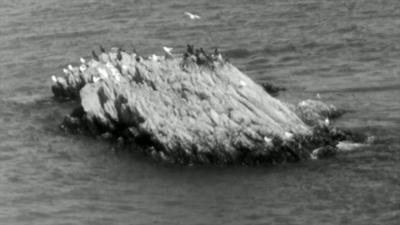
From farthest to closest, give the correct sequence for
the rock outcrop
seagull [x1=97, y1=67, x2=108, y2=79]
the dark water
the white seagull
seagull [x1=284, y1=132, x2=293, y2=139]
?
1. seagull [x1=97, y1=67, x2=108, y2=79]
2. the white seagull
3. seagull [x1=284, y1=132, x2=293, y2=139]
4. the rock outcrop
5. the dark water

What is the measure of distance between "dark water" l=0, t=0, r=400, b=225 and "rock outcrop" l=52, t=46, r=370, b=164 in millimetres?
594

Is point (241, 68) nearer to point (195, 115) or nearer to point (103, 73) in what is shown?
point (103, 73)

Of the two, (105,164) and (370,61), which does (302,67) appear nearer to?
(370,61)

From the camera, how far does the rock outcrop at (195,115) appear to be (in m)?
26.0

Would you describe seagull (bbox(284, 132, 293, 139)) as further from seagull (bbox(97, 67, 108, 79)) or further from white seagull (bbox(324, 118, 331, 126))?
seagull (bbox(97, 67, 108, 79))

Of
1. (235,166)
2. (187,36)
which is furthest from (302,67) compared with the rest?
(235,166)

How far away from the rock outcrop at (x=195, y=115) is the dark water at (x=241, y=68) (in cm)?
59

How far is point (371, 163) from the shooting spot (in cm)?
2536

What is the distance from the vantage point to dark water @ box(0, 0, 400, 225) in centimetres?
2317

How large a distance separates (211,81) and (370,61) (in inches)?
384

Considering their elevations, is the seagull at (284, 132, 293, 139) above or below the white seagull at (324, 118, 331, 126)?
above

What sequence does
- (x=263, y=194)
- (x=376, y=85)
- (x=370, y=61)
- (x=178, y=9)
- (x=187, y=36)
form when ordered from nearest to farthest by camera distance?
(x=263, y=194) → (x=376, y=85) → (x=370, y=61) → (x=187, y=36) → (x=178, y=9)

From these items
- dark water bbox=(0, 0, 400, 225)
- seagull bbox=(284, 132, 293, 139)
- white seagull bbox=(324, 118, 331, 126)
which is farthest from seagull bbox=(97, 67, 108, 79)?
white seagull bbox=(324, 118, 331, 126)

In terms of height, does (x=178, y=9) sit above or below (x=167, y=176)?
above
